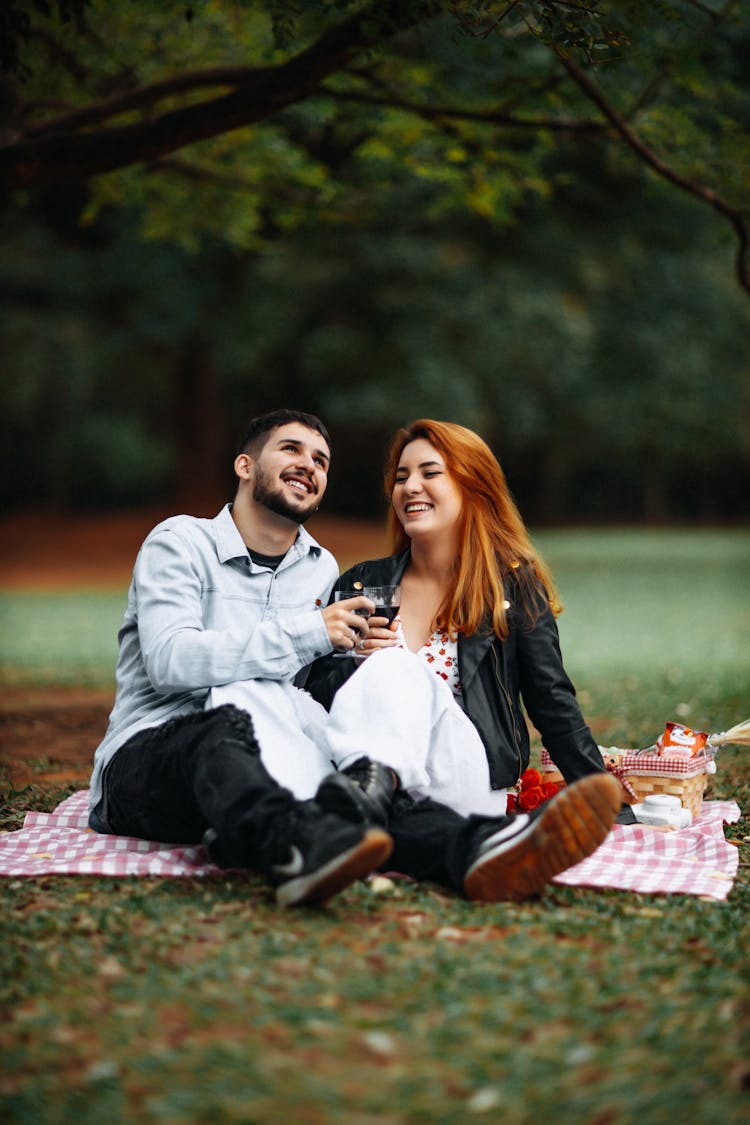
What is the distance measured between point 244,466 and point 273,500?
0.24 meters

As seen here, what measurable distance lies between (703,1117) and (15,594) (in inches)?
745

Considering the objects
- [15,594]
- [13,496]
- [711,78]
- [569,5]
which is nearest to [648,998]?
[569,5]

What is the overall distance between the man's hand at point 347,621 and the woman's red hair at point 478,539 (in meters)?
0.50

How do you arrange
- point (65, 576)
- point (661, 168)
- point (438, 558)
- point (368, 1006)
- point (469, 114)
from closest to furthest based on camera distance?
point (368, 1006), point (438, 558), point (661, 168), point (469, 114), point (65, 576)

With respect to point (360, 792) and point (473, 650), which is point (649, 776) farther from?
point (360, 792)

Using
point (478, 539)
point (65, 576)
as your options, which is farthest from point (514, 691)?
point (65, 576)

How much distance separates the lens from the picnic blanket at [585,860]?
3.93m

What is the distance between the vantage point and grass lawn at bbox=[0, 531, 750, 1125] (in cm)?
239

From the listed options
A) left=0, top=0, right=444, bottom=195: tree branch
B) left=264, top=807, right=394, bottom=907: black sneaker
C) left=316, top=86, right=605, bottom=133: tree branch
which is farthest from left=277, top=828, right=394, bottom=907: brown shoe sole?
left=316, top=86, right=605, bottom=133: tree branch

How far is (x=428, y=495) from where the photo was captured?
15.2 ft

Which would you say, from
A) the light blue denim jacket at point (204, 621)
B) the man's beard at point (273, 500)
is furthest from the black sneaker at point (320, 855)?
the man's beard at point (273, 500)

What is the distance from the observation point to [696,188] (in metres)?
7.10

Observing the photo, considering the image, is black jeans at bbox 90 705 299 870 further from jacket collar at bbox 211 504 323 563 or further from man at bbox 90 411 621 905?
jacket collar at bbox 211 504 323 563

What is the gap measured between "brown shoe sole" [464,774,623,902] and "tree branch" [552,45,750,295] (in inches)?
151
